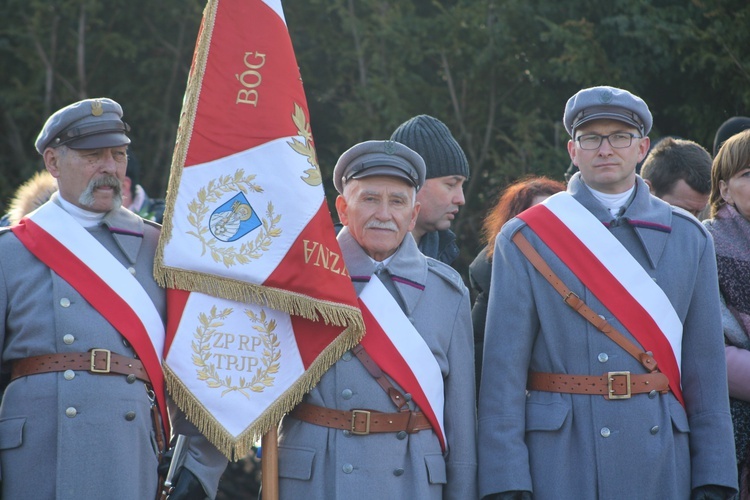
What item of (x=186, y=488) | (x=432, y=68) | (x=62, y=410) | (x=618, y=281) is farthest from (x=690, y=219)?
(x=432, y=68)

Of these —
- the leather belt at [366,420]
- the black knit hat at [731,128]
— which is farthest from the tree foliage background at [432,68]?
the leather belt at [366,420]

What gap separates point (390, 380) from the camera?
4340 mm

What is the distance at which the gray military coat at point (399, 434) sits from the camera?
4246 millimetres

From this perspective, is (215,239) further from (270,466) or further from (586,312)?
(586,312)

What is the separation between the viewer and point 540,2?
26.5ft

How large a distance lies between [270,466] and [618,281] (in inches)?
56.8

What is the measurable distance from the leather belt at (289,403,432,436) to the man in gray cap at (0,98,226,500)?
0.50 metres

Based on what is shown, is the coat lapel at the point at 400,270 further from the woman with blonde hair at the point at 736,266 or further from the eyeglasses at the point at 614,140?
the woman with blonde hair at the point at 736,266

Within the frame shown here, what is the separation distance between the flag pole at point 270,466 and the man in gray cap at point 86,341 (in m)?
0.28

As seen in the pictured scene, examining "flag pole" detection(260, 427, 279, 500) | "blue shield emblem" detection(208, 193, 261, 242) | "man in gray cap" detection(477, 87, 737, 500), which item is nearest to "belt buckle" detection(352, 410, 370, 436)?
"flag pole" detection(260, 427, 279, 500)

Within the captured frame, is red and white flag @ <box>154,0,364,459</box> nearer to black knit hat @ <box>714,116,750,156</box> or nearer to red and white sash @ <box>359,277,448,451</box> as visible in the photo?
red and white sash @ <box>359,277,448,451</box>

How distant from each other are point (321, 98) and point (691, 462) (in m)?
5.46

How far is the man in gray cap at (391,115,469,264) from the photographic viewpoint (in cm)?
537

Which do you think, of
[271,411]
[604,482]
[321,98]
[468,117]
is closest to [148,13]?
[321,98]
